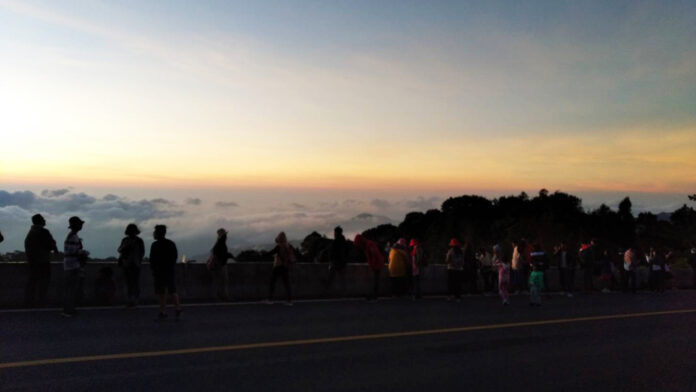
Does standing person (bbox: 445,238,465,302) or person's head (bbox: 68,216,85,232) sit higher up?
person's head (bbox: 68,216,85,232)

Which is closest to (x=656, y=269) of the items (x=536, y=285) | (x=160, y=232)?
(x=536, y=285)

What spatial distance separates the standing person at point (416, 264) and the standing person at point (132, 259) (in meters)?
8.19

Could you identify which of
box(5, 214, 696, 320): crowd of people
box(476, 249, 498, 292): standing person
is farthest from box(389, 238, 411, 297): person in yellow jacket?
box(476, 249, 498, 292): standing person

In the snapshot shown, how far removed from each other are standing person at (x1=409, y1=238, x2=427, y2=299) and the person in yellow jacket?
6.9 inches

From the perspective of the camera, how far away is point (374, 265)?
71.9 feet

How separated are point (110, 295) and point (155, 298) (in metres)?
1.33

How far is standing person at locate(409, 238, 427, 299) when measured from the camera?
22.7m

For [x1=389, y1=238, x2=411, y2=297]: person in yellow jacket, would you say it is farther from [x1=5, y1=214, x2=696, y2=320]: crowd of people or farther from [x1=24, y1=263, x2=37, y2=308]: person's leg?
[x1=24, y1=263, x2=37, y2=308]: person's leg

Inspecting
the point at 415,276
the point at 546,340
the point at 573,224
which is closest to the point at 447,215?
the point at 573,224

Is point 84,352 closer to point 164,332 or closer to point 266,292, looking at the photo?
point 164,332

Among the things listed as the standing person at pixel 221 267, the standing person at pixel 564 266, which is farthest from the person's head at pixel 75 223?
the standing person at pixel 564 266

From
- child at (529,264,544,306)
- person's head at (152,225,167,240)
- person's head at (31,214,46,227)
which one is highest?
person's head at (31,214,46,227)

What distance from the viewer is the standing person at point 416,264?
74.4 ft

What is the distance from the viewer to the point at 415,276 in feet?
75.3
